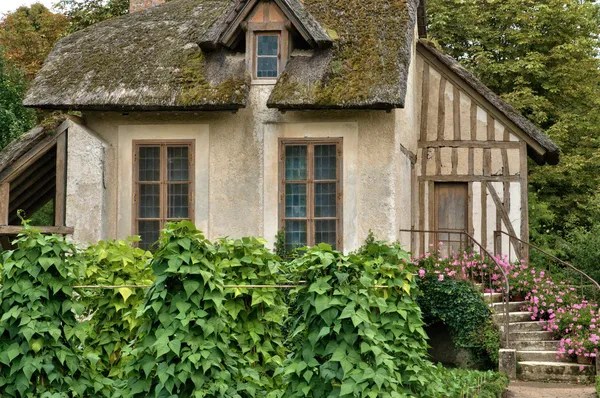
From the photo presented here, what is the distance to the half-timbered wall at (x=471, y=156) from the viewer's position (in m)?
18.2

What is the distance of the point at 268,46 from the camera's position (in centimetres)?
1555

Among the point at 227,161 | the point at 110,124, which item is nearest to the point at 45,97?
the point at 110,124

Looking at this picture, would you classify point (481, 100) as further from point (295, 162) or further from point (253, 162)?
point (253, 162)

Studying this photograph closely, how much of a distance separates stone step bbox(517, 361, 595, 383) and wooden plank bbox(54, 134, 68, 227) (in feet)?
26.3

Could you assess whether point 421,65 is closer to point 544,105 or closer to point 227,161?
point 227,161

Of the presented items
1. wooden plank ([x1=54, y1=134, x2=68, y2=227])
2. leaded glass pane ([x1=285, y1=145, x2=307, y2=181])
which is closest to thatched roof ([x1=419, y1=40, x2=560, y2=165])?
leaded glass pane ([x1=285, y1=145, x2=307, y2=181])

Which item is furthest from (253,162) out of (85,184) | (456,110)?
(456,110)

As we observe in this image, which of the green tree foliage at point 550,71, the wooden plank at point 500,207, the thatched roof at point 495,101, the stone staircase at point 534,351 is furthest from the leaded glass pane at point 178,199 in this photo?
the green tree foliage at point 550,71

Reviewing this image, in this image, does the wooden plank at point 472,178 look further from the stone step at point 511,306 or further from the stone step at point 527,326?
the stone step at point 527,326

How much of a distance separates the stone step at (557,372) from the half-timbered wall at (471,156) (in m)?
4.37

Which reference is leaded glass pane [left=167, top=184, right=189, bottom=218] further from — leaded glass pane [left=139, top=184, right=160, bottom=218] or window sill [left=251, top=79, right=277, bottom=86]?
window sill [left=251, top=79, right=277, bottom=86]

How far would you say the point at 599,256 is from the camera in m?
20.5

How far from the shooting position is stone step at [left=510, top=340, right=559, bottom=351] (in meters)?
14.9

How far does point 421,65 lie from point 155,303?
11.3 meters
